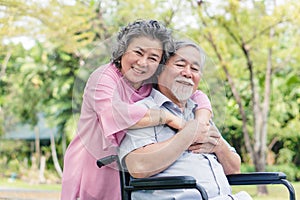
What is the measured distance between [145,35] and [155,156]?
0.37 m

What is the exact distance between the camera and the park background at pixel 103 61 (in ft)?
23.1

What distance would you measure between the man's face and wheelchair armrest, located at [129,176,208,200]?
1.03 feet

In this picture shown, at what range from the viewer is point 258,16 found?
7.64 m

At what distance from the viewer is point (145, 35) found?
1.76 m

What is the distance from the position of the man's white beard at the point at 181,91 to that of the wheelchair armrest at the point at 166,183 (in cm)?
31

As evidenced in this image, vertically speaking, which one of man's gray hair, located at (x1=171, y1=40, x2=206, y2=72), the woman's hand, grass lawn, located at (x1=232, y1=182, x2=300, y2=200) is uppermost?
man's gray hair, located at (x1=171, y1=40, x2=206, y2=72)

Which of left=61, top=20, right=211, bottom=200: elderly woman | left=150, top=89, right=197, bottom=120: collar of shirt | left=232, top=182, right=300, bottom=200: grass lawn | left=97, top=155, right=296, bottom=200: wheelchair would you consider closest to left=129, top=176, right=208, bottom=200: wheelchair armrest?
left=97, top=155, right=296, bottom=200: wheelchair

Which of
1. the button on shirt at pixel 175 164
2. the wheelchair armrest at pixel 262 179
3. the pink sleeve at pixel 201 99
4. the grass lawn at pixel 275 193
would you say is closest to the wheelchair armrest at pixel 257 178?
the wheelchair armrest at pixel 262 179

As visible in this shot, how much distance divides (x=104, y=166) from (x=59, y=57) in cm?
1033

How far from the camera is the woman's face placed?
1.73 meters

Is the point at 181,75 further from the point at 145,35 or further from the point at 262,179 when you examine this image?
the point at 262,179

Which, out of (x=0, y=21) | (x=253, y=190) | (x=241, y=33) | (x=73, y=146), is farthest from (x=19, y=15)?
(x=73, y=146)

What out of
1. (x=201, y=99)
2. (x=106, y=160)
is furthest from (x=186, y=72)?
(x=106, y=160)

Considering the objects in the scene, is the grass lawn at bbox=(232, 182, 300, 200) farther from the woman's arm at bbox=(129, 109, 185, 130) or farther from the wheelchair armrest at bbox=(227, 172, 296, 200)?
the woman's arm at bbox=(129, 109, 185, 130)
